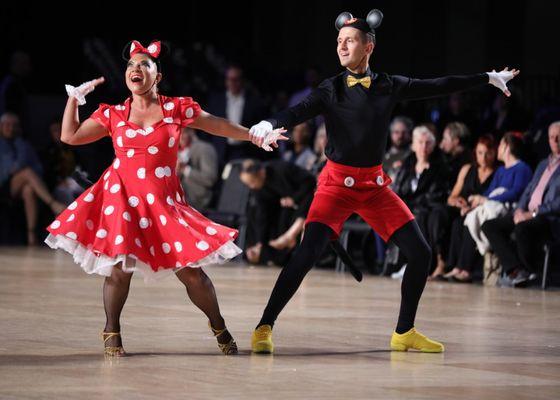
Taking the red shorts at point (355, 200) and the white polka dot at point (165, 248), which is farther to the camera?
the red shorts at point (355, 200)

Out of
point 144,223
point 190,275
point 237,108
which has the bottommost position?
point 190,275

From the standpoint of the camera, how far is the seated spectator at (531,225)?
38.2 ft

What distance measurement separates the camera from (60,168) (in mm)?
17047

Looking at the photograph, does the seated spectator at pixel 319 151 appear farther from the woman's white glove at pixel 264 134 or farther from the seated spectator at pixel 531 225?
the woman's white glove at pixel 264 134

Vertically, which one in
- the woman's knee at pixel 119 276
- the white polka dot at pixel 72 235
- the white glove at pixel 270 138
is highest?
the white glove at pixel 270 138

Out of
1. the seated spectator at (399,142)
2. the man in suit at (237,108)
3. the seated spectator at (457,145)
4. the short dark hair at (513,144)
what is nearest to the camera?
the short dark hair at (513,144)

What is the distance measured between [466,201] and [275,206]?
2494 mm

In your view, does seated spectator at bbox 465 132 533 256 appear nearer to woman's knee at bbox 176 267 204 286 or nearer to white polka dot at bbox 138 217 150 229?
woman's knee at bbox 176 267 204 286

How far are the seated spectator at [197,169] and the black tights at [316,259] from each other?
8329 millimetres

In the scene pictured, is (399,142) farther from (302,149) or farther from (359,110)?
(359,110)

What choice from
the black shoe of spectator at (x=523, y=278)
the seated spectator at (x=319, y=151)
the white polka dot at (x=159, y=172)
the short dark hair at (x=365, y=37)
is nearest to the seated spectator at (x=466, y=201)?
the black shoe of spectator at (x=523, y=278)

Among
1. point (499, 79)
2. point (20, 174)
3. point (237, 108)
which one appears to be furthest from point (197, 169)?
point (499, 79)

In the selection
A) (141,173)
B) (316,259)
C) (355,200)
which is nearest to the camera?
(141,173)

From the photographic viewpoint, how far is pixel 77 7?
20625 millimetres
